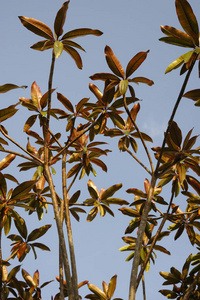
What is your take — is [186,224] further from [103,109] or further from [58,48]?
[58,48]

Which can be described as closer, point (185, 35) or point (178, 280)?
point (185, 35)

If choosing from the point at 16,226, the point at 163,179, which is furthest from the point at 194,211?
the point at 16,226

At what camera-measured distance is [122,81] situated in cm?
339

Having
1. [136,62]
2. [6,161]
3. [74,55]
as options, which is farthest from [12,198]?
[136,62]

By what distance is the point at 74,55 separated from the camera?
3.53m

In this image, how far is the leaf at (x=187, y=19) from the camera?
3.06m

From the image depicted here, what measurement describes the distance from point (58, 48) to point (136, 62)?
0.71 m

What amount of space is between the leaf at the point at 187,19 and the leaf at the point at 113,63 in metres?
0.66

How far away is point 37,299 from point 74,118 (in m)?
1.91

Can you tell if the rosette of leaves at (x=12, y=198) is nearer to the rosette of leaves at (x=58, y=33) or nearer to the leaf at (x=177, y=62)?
the rosette of leaves at (x=58, y=33)

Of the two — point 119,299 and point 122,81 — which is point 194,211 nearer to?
point 119,299

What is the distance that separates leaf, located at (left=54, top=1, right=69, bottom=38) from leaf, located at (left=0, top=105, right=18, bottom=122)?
0.77 metres

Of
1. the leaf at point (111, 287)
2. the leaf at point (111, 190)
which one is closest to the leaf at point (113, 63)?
the leaf at point (111, 190)

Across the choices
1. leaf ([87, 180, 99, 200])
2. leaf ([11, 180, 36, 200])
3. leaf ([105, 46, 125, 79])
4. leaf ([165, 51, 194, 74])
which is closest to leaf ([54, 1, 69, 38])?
leaf ([105, 46, 125, 79])
